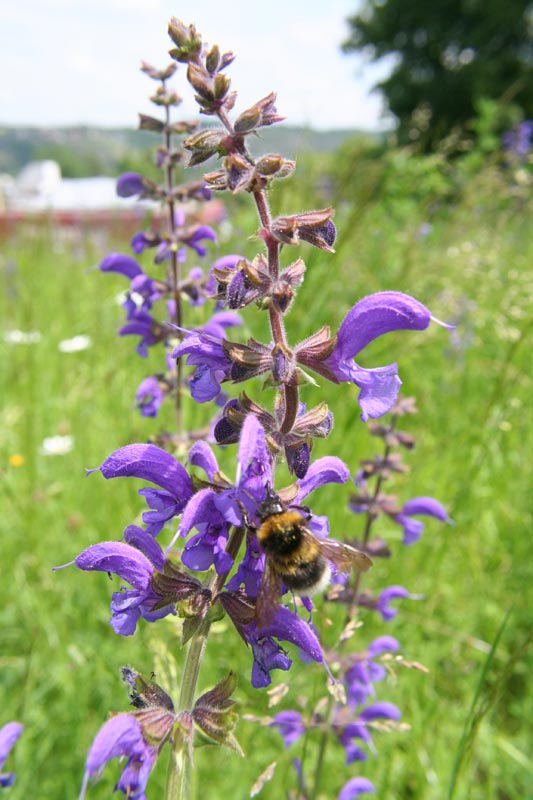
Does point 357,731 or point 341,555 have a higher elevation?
point 341,555

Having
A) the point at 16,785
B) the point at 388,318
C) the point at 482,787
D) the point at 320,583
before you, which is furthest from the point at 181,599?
the point at 482,787

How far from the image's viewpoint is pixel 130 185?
8.55 feet

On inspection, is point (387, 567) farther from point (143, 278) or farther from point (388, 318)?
point (388, 318)

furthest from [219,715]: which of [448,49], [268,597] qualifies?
[448,49]

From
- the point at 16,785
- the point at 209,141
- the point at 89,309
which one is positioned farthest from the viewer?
the point at 89,309

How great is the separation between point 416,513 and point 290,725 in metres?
0.90

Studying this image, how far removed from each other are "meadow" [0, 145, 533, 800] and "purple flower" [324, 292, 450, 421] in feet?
0.57

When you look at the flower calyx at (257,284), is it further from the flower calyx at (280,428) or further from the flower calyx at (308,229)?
the flower calyx at (280,428)

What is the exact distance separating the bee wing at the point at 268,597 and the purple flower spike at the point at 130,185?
183 centimetres

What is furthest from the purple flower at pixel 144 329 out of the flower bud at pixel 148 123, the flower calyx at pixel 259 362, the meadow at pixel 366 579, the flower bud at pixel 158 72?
the flower calyx at pixel 259 362

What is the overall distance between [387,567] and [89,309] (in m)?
4.38

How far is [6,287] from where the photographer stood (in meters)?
6.87

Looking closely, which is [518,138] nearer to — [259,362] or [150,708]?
[259,362]

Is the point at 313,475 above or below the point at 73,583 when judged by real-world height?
above
